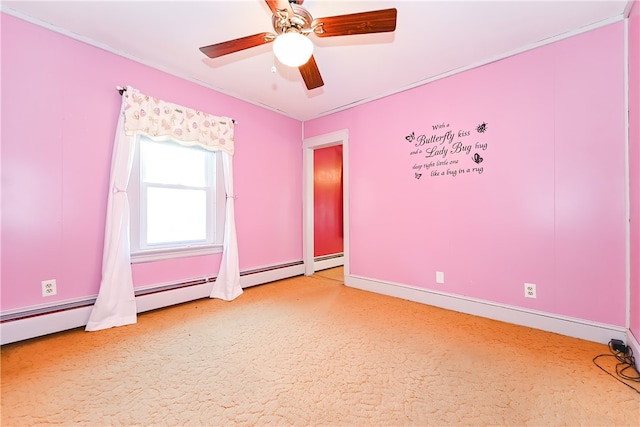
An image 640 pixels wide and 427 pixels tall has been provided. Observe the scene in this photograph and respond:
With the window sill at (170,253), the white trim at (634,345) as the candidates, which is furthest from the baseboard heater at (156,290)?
the white trim at (634,345)

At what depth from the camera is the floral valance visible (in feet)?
8.39

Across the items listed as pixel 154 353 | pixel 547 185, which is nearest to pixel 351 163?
pixel 547 185

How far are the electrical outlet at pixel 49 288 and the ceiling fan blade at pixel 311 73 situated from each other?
265cm

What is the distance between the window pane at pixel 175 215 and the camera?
9.39 feet

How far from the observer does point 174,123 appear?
2.86 meters

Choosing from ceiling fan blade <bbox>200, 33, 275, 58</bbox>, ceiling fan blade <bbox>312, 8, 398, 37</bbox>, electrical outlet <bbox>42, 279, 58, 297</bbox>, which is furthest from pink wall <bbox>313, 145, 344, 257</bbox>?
electrical outlet <bbox>42, 279, 58, 297</bbox>

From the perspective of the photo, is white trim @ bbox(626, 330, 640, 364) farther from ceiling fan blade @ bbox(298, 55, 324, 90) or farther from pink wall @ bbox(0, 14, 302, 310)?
pink wall @ bbox(0, 14, 302, 310)

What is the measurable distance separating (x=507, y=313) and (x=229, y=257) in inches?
116

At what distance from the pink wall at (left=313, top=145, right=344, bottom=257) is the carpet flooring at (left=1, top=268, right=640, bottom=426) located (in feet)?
7.64

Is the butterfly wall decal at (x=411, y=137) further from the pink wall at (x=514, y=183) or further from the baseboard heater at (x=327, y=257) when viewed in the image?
the baseboard heater at (x=327, y=257)

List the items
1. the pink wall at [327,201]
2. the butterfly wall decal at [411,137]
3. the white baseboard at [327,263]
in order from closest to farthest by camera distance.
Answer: the butterfly wall decal at [411,137]
the white baseboard at [327,263]
the pink wall at [327,201]

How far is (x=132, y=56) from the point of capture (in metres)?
2.63

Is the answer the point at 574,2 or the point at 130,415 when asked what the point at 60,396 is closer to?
the point at 130,415

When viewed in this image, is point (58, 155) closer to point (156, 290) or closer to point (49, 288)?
point (49, 288)
